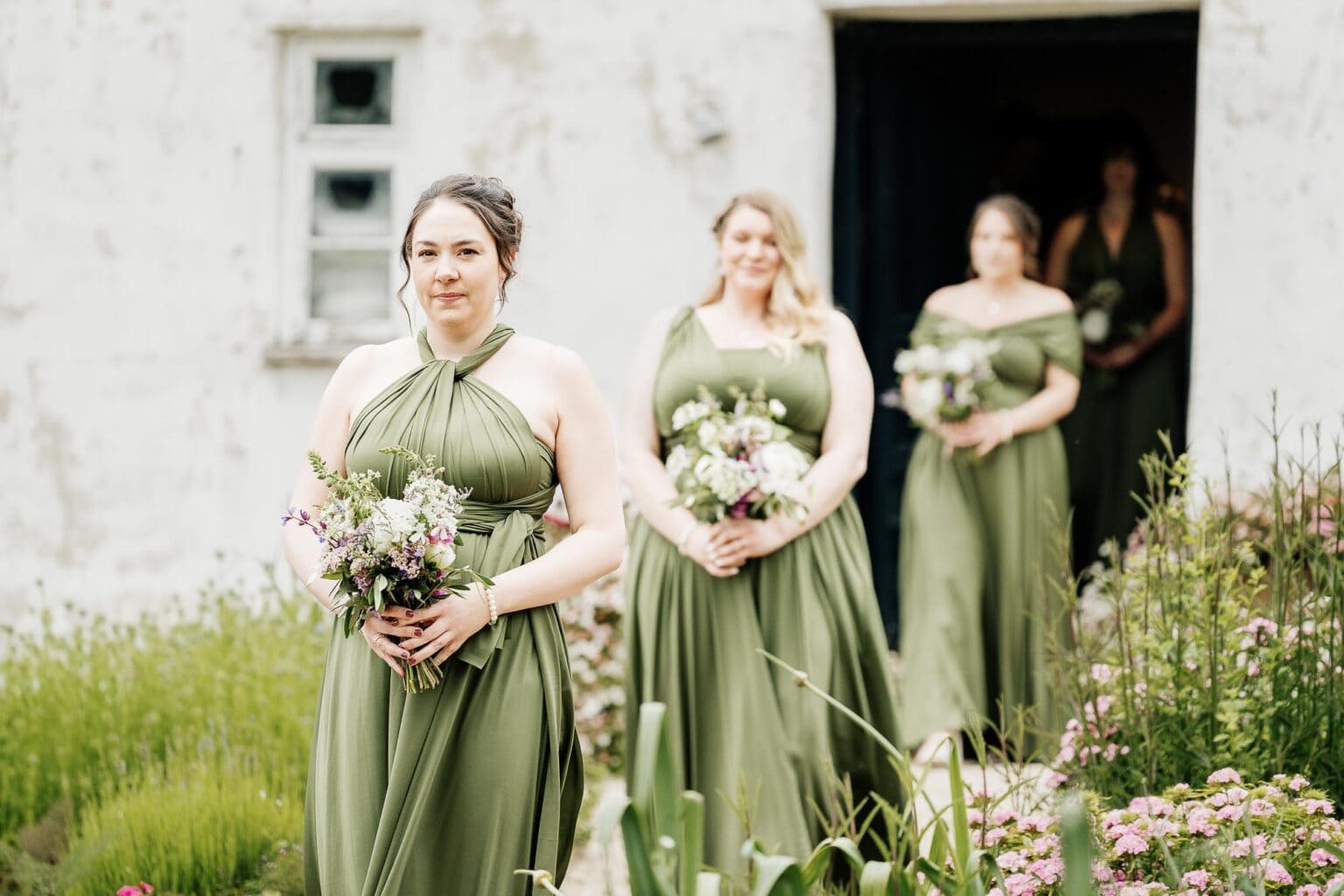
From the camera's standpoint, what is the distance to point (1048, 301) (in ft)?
26.9

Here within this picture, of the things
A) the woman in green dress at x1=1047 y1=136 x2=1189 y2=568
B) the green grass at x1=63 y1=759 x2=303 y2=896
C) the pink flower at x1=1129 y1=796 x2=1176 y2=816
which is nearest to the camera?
the pink flower at x1=1129 y1=796 x2=1176 y2=816

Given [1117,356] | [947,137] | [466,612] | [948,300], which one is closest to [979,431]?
[948,300]

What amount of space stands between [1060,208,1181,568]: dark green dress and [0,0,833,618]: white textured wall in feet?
7.30

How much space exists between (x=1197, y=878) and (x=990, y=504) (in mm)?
4489

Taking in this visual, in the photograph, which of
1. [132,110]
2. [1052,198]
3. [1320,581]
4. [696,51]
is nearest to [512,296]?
[696,51]

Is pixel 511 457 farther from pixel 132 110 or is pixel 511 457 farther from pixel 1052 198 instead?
pixel 1052 198

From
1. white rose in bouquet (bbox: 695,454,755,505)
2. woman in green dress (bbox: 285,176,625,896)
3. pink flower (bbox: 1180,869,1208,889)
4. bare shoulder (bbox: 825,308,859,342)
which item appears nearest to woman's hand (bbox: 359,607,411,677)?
woman in green dress (bbox: 285,176,625,896)

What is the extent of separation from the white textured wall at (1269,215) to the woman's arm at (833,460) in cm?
303

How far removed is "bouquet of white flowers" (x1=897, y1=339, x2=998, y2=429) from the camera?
7.94 m

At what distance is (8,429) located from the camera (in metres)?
9.42

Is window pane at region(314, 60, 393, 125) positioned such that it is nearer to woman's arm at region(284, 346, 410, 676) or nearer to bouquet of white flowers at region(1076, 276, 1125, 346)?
bouquet of white flowers at region(1076, 276, 1125, 346)

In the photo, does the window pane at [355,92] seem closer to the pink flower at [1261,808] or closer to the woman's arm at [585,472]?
the woman's arm at [585,472]

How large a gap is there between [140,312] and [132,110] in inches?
41.5

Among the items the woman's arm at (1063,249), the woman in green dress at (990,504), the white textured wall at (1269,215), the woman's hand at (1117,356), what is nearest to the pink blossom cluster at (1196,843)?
the woman in green dress at (990,504)
